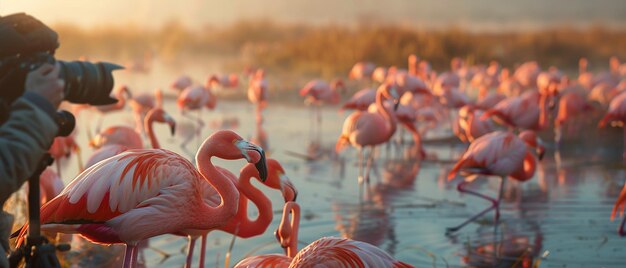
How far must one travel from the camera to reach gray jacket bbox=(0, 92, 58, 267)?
2211 millimetres

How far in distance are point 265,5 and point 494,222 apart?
71.5m

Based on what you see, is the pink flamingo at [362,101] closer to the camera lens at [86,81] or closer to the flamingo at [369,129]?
the flamingo at [369,129]

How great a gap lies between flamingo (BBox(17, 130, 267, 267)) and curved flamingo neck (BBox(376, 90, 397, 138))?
4981 millimetres

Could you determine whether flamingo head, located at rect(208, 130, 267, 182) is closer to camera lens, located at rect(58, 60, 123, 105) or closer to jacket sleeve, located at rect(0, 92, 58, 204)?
camera lens, located at rect(58, 60, 123, 105)

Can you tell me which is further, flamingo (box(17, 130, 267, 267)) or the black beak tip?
flamingo (box(17, 130, 267, 267))

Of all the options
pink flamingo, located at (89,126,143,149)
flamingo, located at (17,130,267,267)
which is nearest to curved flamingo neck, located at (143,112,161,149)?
pink flamingo, located at (89,126,143,149)

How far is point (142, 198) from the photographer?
3566 mm

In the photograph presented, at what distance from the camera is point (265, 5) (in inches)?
3014

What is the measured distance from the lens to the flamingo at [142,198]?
11.5ft

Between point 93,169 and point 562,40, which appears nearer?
point 93,169

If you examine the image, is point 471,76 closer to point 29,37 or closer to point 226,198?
point 226,198

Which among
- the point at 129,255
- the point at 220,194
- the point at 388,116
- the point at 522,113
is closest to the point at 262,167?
the point at 220,194

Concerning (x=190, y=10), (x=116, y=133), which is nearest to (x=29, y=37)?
(x=116, y=133)

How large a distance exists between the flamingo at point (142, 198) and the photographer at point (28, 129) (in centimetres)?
119
